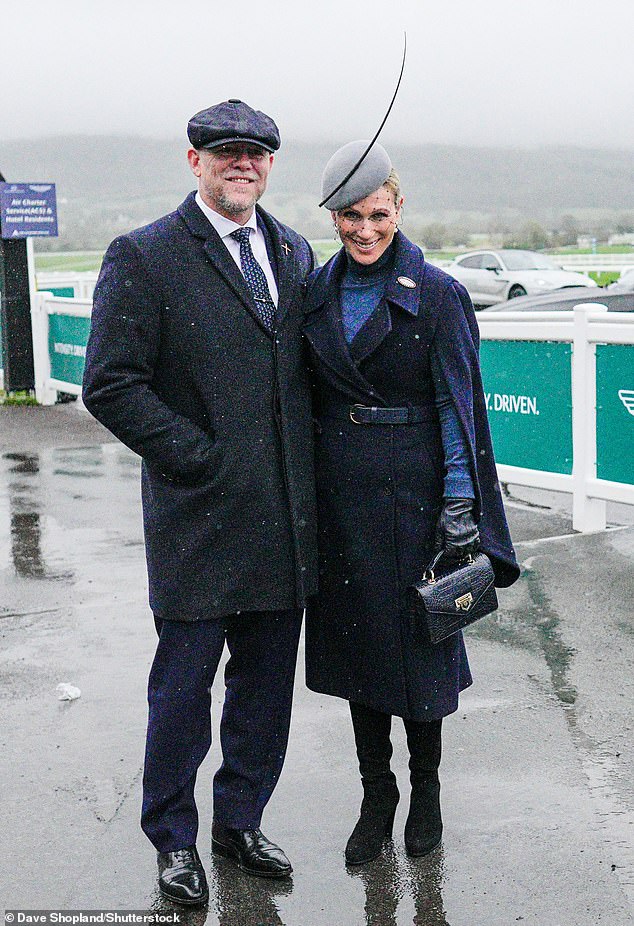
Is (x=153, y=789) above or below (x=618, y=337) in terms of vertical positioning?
below

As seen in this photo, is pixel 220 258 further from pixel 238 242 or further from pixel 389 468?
pixel 389 468

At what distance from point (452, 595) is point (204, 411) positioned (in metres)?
0.83

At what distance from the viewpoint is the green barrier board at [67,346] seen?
13.6 m

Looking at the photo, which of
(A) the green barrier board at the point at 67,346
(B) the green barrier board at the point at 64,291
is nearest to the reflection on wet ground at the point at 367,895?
(A) the green barrier board at the point at 67,346

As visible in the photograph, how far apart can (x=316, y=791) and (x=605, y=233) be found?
266 feet

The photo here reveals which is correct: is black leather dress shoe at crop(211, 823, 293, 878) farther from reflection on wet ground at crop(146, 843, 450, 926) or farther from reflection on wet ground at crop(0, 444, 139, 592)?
reflection on wet ground at crop(0, 444, 139, 592)

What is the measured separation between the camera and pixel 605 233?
3191 inches

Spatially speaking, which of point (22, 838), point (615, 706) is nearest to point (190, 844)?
point (22, 838)

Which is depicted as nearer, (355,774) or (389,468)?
(389,468)

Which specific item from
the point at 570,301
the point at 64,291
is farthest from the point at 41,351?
the point at 64,291

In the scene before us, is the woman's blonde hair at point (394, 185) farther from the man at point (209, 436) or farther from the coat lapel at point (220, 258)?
the coat lapel at point (220, 258)

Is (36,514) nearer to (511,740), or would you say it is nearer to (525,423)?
(525,423)

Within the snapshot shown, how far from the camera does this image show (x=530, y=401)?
26.8ft

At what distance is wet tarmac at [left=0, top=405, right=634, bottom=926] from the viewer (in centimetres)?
330
